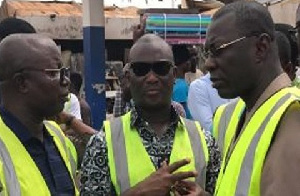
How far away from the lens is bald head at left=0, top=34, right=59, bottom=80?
2734 millimetres

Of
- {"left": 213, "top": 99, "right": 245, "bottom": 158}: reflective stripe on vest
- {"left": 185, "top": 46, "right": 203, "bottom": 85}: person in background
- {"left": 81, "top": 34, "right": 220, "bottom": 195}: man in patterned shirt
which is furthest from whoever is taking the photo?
{"left": 185, "top": 46, "right": 203, "bottom": 85}: person in background

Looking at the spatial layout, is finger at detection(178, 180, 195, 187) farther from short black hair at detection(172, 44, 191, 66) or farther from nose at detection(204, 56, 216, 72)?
short black hair at detection(172, 44, 191, 66)

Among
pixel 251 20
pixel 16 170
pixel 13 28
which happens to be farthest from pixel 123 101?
pixel 251 20

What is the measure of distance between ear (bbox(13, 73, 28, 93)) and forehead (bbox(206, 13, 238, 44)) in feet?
2.88

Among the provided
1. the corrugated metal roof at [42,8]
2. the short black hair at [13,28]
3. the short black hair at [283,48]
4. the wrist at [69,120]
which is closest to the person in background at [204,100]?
the wrist at [69,120]

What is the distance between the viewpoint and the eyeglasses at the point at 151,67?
2803mm

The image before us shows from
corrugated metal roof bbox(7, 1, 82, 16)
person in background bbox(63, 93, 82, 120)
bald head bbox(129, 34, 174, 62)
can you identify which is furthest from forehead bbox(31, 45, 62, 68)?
corrugated metal roof bbox(7, 1, 82, 16)

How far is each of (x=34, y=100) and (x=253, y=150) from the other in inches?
44.1

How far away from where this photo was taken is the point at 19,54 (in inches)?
108

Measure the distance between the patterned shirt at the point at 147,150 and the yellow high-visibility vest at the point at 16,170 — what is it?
0.19 metres

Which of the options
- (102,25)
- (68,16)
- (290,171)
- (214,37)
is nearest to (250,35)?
(214,37)

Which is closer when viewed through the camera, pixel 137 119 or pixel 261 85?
pixel 261 85

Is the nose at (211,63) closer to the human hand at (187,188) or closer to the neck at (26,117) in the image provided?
the human hand at (187,188)

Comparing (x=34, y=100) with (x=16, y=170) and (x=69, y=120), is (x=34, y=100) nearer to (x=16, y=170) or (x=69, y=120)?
(x=16, y=170)
